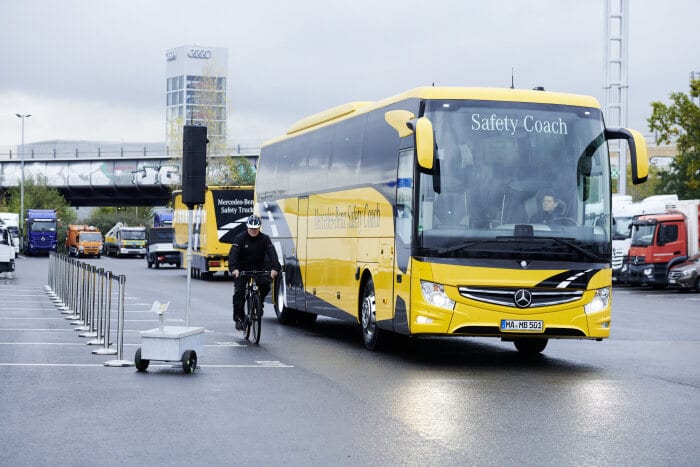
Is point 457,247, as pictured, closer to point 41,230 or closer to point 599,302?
point 599,302

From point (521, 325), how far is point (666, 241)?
30.2m

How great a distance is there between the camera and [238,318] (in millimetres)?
18625

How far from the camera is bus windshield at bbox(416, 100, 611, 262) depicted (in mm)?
14969

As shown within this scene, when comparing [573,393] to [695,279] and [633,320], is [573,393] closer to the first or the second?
[633,320]

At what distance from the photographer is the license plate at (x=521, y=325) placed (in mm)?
14875

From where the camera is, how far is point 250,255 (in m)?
18.3

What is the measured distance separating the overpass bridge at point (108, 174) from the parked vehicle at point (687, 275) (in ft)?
177

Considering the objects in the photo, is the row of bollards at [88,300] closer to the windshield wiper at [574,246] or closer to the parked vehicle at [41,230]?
the windshield wiper at [574,246]

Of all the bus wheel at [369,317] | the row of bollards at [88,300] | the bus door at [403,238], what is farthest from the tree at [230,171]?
the bus door at [403,238]

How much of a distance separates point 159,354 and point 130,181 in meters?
83.1

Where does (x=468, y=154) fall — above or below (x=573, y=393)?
above

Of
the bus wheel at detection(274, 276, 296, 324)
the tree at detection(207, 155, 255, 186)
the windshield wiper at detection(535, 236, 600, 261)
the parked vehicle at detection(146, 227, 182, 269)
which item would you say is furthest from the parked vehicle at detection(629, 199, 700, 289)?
the tree at detection(207, 155, 255, 186)

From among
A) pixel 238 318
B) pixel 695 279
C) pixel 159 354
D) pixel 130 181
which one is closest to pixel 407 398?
pixel 159 354

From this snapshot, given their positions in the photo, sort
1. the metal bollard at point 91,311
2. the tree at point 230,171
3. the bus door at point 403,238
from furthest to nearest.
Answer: the tree at point 230,171
the metal bollard at point 91,311
the bus door at point 403,238
